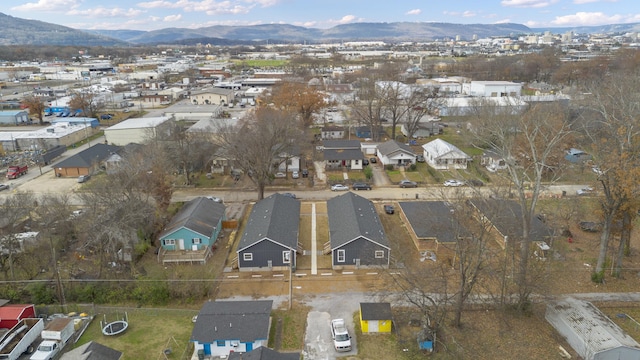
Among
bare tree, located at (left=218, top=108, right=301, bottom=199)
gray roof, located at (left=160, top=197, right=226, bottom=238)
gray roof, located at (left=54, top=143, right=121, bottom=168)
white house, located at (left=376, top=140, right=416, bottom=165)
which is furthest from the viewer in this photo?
white house, located at (left=376, top=140, right=416, bottom=165)

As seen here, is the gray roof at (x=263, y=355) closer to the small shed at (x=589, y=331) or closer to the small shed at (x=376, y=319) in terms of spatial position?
the small shed at (x=376, y=319)

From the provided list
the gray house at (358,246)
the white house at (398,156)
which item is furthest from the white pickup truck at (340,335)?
the white house at (398,156)

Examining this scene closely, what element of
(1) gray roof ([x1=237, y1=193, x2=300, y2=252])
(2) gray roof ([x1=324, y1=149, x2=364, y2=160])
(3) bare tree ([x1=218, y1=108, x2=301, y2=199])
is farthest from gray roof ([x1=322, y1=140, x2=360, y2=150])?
(1) gray roof ([x1=237, y1=193, x2=300, y2=252])

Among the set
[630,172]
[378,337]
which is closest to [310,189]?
[378,337]

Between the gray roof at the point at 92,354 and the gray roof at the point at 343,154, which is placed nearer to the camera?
the gray roof at the point at 92,354

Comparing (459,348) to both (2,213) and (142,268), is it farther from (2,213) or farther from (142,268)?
(2,213)

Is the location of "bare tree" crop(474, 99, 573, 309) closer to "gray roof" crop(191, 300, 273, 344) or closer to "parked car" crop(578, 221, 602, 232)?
"parked car" crop(578, 221, 602, 232)

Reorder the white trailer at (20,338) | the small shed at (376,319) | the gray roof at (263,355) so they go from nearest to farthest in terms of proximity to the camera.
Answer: the gray roof at (263,355) → the white trailer at (20,338) → the small shed at (376,319)

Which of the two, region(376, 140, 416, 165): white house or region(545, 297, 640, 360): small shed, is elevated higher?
region(376, 140, 416, 165): white house
